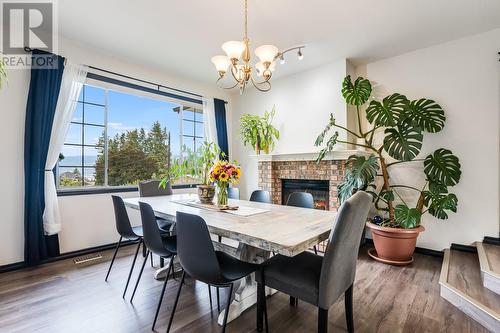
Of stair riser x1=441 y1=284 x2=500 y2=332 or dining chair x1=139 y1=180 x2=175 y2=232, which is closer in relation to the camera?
stair riser x1=441 y1=284 x2=500 y2=332

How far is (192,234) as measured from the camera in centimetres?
147

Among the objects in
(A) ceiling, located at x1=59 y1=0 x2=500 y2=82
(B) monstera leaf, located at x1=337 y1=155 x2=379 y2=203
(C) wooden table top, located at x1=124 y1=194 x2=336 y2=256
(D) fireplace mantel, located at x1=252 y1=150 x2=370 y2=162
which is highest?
(A) ceiling, located at x1=59 y1=0 x2=500 y2=82

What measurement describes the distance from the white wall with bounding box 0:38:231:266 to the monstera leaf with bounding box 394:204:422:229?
3722 millimetres

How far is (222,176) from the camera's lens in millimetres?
2217

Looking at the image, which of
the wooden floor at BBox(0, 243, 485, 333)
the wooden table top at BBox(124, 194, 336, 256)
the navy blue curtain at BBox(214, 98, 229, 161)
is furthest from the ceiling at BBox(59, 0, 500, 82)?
the wooden floor at BBox(0, 243, 485, 333)

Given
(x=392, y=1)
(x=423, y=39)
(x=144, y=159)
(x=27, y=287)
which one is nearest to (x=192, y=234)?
(x=27, y=287)

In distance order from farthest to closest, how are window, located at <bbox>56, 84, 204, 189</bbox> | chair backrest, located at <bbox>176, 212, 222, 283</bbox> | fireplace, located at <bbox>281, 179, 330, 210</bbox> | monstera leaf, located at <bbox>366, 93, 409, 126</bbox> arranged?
fireplace, located at <bbox>281, 179, 330, 210</bbox>
window, located at <bbox>56, 84, 204, 189</bbox>
monstera leaf, located at <bbox>366, 93, 409, 126</bbox>
chair backrest, located at <bbox>176, 212, 222, 283</bbox>

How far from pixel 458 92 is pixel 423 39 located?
2.58 ft

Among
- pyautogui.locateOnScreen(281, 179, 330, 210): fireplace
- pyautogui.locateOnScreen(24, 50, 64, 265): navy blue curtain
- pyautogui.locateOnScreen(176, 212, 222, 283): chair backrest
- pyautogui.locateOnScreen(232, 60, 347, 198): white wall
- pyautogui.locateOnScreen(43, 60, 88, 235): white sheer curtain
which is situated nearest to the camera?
pyautogui.locateOnScreen(176, 212, 222, 283): chair backrest

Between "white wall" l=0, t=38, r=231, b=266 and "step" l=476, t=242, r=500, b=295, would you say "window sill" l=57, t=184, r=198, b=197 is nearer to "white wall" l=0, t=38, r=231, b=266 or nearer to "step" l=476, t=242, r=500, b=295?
"white wall" l=0, t=38, r=231, b=266

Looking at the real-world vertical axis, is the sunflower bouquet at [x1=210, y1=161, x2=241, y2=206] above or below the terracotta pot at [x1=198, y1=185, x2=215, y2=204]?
above

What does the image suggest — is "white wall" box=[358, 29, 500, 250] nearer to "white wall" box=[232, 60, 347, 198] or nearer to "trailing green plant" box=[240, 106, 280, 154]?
"white wall" box=[232, 60, 347, 198]

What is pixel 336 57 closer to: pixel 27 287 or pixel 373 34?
pixel 373 34

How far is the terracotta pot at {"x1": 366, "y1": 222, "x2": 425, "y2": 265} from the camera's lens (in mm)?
2834
